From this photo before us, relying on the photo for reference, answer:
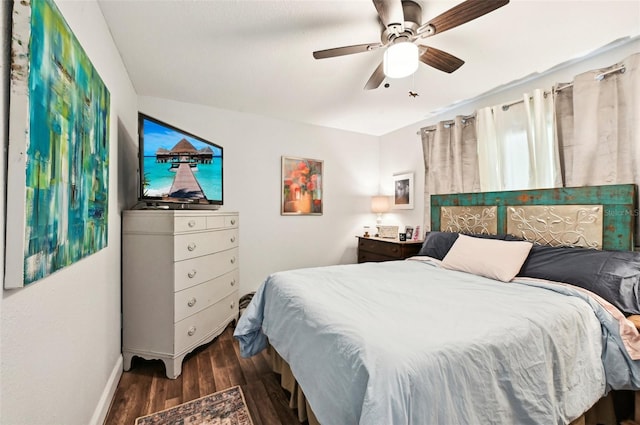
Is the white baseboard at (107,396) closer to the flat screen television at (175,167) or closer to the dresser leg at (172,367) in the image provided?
the dresser leg at (172,367)

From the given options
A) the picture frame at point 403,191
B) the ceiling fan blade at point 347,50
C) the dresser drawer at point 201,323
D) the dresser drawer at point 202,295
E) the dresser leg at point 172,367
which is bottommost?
the dresser leg at point 172,367

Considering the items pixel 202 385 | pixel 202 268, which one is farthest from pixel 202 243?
pixel 202 385

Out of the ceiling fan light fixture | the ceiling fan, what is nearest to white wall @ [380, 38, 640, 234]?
the ceiling fan

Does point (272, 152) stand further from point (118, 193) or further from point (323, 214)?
point (118, 193)

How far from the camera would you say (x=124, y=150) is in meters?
2.27

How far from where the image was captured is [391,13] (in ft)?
4.83

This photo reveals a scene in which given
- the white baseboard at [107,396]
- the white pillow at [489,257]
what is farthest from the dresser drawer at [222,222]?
the white pillow at [489,257]

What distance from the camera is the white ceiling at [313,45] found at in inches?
65.6

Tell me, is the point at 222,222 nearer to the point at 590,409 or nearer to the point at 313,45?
the point at 313,45

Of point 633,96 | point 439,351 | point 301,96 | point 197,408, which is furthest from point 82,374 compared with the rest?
point 633,96

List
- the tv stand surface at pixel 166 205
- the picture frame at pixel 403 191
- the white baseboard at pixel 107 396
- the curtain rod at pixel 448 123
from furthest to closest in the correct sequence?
1. the picture frame at pixel 403 191
2. the curtain rod at pixel 448 123
3. the tv stand surface at pixel 166 205
4. the white baseboard at pixel 107 396

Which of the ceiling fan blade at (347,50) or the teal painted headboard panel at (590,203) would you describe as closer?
the ceiling fan blade at (347,50)

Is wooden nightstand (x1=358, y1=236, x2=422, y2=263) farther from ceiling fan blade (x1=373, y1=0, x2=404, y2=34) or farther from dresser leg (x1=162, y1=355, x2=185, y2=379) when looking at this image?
dresser leg (x1=162, y1=355, x2=185, y2=379)

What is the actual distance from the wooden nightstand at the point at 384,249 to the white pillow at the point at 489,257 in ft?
2.54
